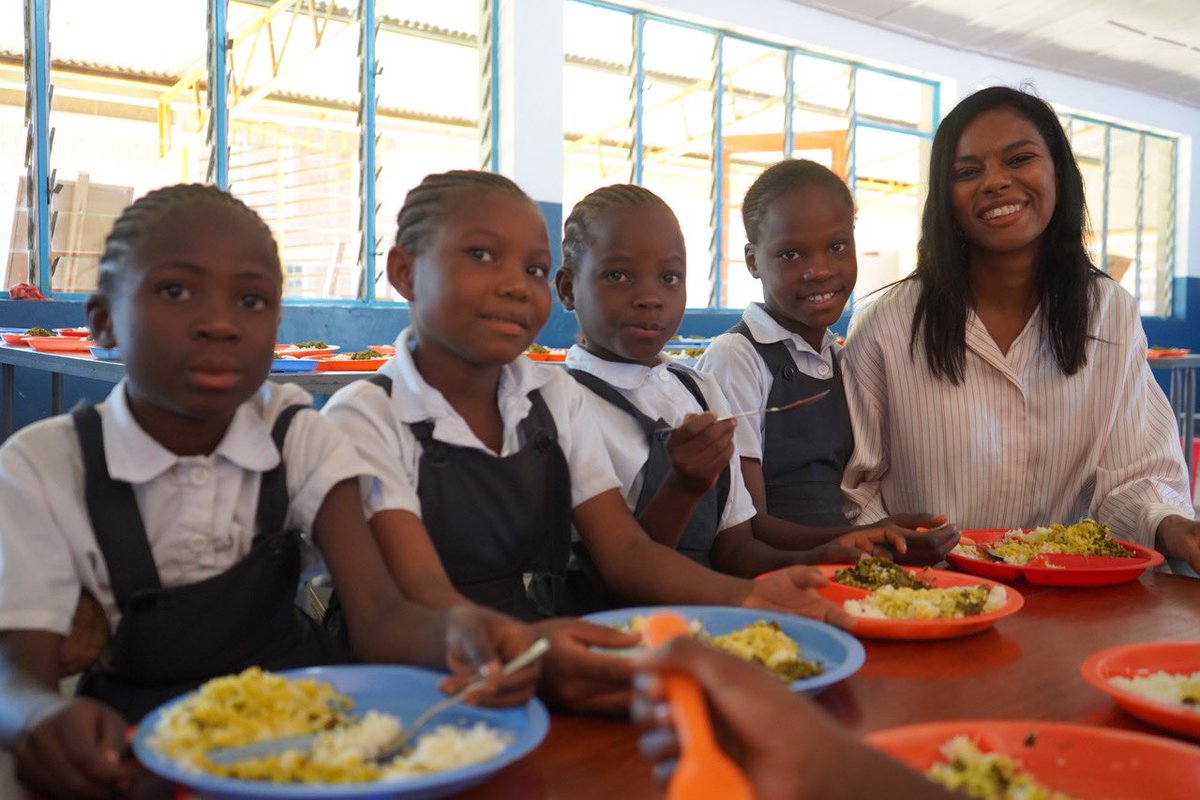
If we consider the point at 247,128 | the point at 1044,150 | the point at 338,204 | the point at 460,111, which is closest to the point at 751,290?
the point at 460,111

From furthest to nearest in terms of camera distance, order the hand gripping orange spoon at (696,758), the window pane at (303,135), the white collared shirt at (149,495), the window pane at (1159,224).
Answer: the window pane at (1159,224), the window pane at (303,135), the white collared shirt at (149,495), the hand gripping orange spoon at (696,758)

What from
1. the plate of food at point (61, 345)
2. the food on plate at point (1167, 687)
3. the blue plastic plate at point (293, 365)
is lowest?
the food on plate at point (1167, 687)

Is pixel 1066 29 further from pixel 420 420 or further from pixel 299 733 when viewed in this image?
pixel 299 733

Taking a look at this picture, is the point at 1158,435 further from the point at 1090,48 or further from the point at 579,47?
the point at 1090,48

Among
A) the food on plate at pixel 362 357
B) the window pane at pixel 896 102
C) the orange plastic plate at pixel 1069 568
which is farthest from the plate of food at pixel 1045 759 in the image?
the window pane at pixel 896 102

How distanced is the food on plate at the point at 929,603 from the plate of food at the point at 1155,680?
0.18 m

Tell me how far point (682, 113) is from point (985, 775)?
8.23 meters

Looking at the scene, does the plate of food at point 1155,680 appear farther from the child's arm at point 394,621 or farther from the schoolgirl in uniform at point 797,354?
the schoolgirl in uniform at point 797,354


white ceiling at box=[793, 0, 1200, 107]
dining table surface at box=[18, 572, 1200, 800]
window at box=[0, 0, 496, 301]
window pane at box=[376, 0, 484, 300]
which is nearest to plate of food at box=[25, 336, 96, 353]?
window at box=[0, 0, 496, 301]

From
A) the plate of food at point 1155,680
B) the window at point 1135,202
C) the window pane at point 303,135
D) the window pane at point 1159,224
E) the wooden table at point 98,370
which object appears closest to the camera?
the plate of food at point 1155,680

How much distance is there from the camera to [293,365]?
3217mm

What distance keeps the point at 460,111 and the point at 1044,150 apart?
5457 mm

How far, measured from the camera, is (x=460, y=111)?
693 cm

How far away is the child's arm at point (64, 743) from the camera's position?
0.70 m
